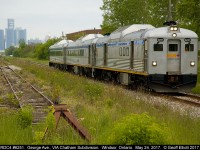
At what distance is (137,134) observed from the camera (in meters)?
6.98

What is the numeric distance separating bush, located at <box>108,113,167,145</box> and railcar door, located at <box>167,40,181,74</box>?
12.2m

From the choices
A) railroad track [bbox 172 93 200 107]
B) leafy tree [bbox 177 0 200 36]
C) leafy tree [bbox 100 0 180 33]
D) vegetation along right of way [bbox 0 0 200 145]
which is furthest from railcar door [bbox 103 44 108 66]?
leafy tree [bbox 100 0 180 33]

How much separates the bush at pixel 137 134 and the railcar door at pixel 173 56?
12.2 m

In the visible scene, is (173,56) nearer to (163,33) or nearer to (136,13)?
(163,33)

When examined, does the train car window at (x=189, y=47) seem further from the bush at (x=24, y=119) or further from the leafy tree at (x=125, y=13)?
the leafy tree at (x=125, y=13)

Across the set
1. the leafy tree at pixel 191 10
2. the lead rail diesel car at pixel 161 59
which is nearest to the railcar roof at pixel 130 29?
the lead rail diesel car at pixel 161 59

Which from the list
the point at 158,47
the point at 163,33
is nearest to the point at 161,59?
the point at 158,47

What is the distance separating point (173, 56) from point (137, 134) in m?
12.6

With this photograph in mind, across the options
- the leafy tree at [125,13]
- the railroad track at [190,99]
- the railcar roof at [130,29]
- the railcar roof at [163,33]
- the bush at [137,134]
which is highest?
the leafy tree at [125,13]

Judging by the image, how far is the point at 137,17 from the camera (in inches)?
1847

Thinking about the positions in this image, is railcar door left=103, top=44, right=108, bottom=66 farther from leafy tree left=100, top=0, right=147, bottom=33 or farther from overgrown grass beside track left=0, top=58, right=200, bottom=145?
leafy tree left=100, top=0, right=147, bottom=33

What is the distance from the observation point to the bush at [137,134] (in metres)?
6.90

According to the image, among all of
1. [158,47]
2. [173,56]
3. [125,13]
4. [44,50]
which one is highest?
[125,13]

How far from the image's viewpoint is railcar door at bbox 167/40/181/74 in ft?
62.6
